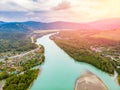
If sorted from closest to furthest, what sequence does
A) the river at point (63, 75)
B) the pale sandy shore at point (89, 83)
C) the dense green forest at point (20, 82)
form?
the dense green forest at point (20, 82) → the pale sandy shore at point (89, 83) → the river at point (63, 75)

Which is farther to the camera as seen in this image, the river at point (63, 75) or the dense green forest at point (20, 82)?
the river at point (63, 75)

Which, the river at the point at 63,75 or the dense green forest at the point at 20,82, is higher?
the dense green forest at the point at 20,82

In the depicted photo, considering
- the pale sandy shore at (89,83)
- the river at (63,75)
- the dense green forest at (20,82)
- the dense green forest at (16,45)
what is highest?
the dense green forest at (20,82)

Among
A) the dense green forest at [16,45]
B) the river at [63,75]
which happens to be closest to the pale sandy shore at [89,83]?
the river at [63,75]

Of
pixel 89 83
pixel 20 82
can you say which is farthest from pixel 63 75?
pixel 20 82

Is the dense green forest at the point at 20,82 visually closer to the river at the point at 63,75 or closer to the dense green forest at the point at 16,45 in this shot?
the river at the point at 63,75

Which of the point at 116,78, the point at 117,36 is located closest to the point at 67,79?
the point at 116,78

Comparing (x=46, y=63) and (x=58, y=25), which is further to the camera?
(x=58, y=25)

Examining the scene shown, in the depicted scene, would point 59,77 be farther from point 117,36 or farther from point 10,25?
point 10,25
